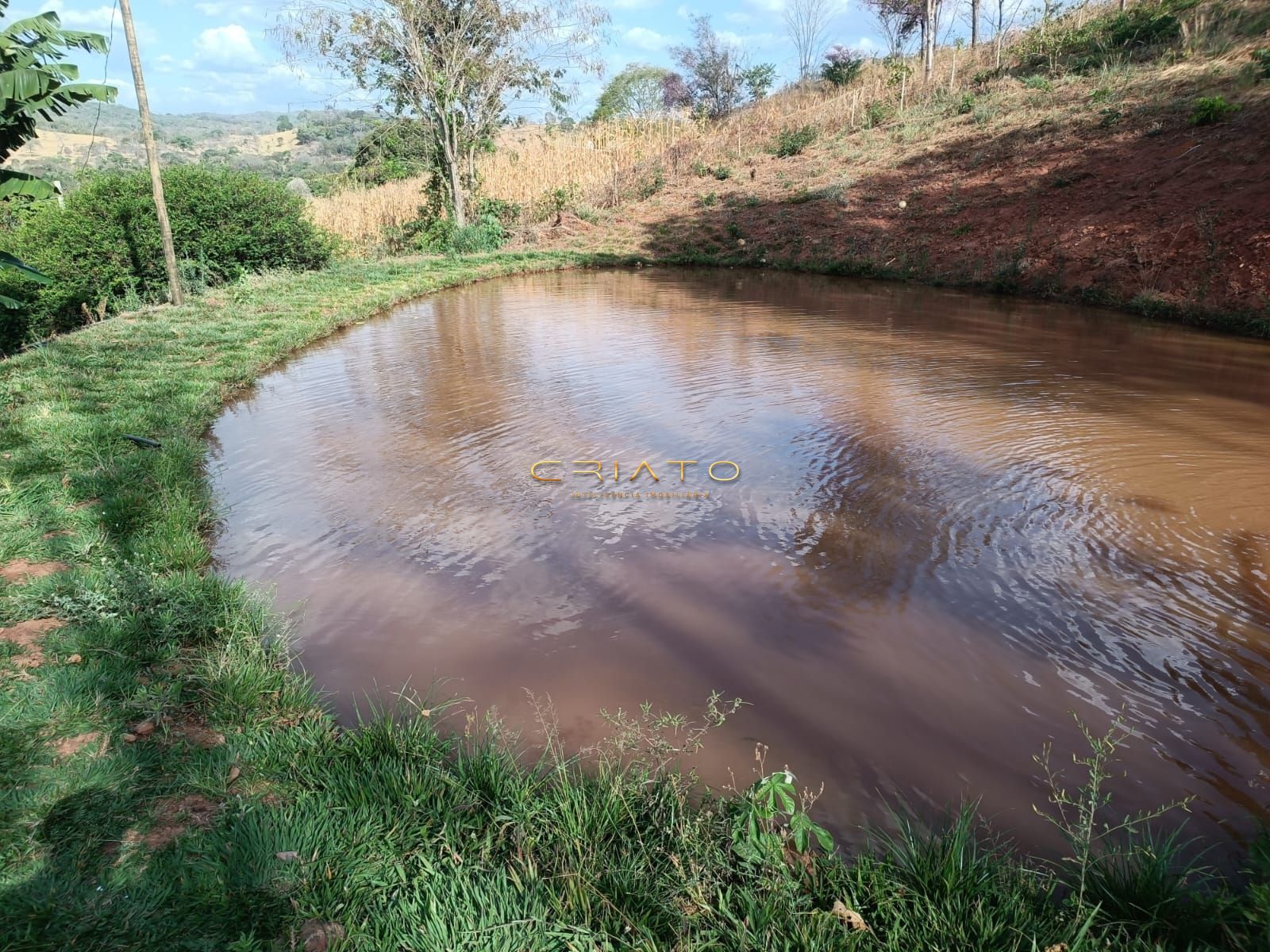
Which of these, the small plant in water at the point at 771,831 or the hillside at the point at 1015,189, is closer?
the small plant in water at the point at 771,831

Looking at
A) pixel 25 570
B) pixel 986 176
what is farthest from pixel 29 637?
pixel 986 176

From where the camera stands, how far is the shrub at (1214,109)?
521 inches

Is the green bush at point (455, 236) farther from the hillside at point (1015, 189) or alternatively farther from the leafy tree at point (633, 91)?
the leafy tree at point (633, 91)

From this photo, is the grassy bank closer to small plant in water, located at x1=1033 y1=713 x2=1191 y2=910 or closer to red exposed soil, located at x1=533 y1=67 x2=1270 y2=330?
small plant in water, located at x1=1033 y1=713 x2=1191 y2=910

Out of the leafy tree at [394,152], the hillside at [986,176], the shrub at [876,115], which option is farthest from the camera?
the shrub at [876,115]

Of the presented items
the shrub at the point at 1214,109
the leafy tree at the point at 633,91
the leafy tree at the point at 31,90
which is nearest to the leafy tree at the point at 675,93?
the leafy tree at the point at 633,91

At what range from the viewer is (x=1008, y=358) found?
28.2ft

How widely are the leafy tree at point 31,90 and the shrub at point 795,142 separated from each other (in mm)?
20601

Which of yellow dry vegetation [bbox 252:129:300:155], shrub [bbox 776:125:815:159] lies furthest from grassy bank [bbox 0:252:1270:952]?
yellow dry vegetation [bbox 252:129:300:155]

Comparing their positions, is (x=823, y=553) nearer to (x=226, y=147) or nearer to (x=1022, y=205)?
(x=1022, y=205)

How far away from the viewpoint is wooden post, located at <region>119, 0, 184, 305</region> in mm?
9977

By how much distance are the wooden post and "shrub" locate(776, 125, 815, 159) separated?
18625 millimetres

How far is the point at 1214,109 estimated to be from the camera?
1325 cm

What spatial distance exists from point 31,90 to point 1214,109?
1772 cm
